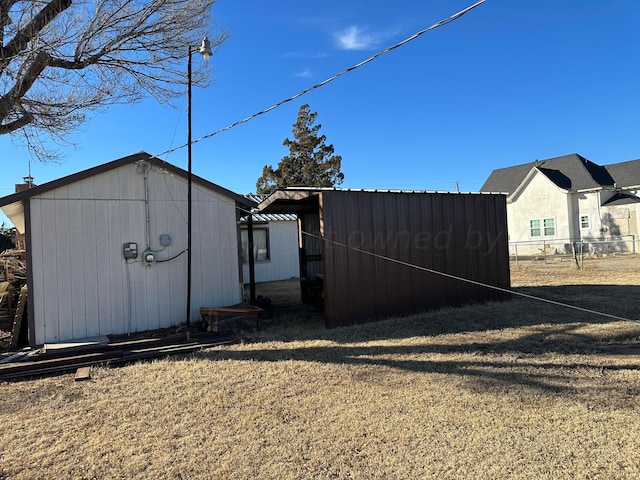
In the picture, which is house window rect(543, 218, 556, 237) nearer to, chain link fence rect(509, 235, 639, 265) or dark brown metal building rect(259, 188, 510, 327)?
chain link fence rect(509, 235, 639, 265)

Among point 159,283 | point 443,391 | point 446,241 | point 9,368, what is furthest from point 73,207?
point 446,241

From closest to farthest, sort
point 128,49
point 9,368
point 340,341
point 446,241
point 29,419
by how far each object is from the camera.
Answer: point 29,419, point 9,368, point 340,341, point 128,49, point 446,241

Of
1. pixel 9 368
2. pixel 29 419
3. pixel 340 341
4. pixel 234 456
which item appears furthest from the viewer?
pixel 340 341

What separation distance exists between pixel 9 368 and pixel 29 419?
1.96m

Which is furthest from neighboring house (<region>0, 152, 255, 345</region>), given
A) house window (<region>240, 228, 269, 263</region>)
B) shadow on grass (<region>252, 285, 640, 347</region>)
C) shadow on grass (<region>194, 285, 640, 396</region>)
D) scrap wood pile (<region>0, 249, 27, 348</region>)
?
house window (<region>240, 228, 269, 263</region>)

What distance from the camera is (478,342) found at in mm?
5895

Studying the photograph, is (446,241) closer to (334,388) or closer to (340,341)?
(340,341)

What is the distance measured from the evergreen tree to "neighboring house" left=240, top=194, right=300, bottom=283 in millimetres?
11165

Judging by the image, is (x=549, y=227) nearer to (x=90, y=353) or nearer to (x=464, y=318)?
(x=464, y=318)

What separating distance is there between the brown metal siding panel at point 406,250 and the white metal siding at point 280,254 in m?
8.24

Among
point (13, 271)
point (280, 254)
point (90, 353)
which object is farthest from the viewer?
point (280, 254)

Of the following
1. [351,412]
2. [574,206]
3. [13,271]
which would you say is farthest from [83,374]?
[574,206]

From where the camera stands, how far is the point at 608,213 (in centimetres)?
2183

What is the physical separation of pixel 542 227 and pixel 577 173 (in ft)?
12.0
